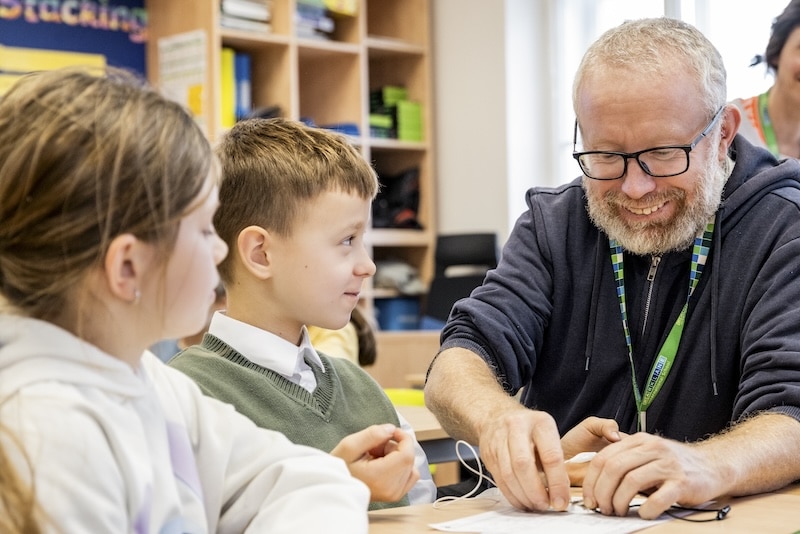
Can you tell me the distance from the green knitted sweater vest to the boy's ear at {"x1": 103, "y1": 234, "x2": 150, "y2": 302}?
1.61ft

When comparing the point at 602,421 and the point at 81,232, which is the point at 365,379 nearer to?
the point at 602,421

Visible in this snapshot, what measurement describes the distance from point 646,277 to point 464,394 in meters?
0.45

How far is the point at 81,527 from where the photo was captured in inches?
33.5

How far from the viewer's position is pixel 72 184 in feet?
3.04

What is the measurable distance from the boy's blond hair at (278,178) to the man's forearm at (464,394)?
36cm

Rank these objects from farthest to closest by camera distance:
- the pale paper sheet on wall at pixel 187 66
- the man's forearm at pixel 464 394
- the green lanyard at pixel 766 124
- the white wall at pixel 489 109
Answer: the white wall at pixel 489 109, the pale paper sheet on wall at pixel 187 66, the green lanyard at pixel 766 124, the man's forearm at pixel 464 394

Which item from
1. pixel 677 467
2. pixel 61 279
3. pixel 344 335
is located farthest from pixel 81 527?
pixel 344 335

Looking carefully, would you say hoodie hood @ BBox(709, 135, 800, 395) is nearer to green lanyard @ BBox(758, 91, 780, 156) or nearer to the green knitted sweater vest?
the green knitted sweater vest

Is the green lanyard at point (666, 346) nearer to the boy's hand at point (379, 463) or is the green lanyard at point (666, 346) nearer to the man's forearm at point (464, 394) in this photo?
the man's forearm at point (464, 394)

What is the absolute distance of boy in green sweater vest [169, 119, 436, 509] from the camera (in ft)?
4.93

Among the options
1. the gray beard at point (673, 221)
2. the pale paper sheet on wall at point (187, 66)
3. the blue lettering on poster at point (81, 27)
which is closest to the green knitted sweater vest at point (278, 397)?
the gray beard at point (673, 221)

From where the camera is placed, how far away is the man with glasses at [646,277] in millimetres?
1767

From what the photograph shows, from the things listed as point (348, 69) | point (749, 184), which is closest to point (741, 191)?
point (749, 184)

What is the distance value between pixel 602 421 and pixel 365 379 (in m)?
0.40
